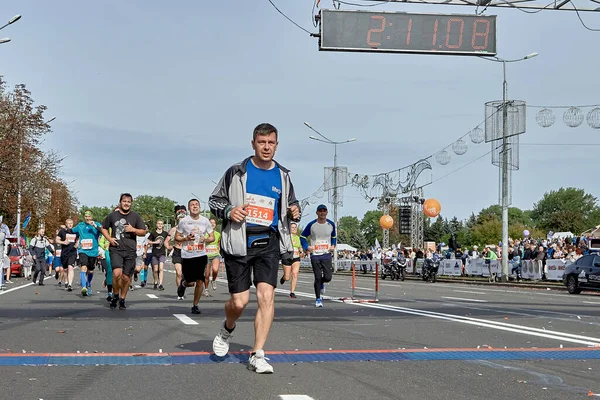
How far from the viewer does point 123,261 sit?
13.9 meters

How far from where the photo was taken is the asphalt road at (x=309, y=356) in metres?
5.89

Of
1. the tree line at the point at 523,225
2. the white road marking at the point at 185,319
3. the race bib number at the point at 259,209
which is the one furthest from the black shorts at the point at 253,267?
the tree line at the point at 523,225

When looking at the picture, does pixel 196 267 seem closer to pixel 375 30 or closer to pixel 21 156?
pixel 375 30

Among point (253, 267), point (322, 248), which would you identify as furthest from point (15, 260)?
point (253, 267)

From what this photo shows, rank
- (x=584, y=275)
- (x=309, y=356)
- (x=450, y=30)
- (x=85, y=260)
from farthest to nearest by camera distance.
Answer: (x=584, y=275) → (x=85, y=260) → (x=450, y=30) → (x=309, y=356)

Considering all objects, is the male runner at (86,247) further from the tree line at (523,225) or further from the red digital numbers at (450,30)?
the tree line at (523,225)

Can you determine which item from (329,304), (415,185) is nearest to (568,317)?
(329,304)

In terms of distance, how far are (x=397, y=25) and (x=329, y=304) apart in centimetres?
519

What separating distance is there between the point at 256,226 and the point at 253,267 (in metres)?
0.34

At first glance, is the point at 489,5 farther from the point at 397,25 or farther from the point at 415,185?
the point at 415,185

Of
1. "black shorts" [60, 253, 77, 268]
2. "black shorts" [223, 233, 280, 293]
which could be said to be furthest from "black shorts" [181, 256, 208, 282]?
"black shorts" [60, 253, 77, 268]

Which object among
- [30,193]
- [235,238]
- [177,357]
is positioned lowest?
[177,357]

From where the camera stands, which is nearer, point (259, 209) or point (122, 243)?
point (259, 209)

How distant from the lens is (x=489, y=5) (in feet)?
52.2
